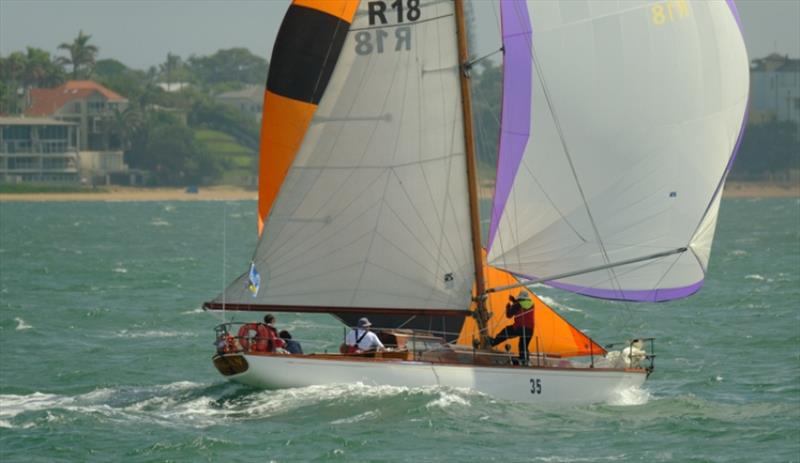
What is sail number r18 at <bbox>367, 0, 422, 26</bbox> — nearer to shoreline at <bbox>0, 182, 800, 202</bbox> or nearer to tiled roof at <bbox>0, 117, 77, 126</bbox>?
shoreline at <bbox>0, 182, 800, 202</bbox>

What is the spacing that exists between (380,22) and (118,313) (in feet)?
71.9

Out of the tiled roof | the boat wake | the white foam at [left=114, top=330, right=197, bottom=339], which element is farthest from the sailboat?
the tiled roof

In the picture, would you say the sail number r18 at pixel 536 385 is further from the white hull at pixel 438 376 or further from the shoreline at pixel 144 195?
the shoreline at pixel 144 195

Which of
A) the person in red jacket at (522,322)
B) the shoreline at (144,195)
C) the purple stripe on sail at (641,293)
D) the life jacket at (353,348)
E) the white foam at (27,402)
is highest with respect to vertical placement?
the purple stripe on sail at (641,293)

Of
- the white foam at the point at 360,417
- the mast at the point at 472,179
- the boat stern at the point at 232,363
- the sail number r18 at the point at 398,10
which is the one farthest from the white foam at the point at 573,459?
the sail number r18 at the point at 398,10

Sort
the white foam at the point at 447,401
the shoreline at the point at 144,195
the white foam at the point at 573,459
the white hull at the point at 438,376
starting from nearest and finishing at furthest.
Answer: the white foam at the point at 573,459
the white foam at the point at 447,401
the white hull at the point at 438,376
the shoreline at the point at 144,195

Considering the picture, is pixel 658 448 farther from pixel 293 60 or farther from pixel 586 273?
pixel 293 60

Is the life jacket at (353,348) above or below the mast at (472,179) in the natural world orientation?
below

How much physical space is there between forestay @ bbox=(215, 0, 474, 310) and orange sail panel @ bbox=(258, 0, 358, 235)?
0.55 ft

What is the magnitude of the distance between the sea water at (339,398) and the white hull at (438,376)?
0.17 metres

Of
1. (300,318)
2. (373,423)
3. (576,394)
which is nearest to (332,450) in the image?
(373,423)

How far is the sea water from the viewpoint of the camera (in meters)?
26.5

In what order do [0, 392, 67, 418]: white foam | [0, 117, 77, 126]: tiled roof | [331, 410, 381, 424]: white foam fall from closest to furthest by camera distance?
[331, 410, 381, 424]: white foam < [0, 392, 67, 418]: white foam < [0, 117, 77, 126]: tiled roof

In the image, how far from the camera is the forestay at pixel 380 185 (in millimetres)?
29625
